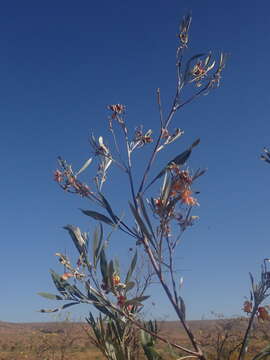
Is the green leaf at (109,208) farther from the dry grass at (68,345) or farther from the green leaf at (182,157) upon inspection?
the dry grass at (68,345)

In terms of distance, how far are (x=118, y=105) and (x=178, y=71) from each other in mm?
661

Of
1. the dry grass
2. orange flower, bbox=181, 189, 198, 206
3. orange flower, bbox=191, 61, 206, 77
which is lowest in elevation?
the dry grass

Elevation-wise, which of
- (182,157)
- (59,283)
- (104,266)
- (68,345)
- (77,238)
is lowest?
(68,345)

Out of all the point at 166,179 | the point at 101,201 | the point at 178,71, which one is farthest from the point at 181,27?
the point at 101,201

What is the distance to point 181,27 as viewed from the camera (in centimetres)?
406

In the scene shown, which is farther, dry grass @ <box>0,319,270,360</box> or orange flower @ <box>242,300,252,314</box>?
dry grass @ <box>0,319,270,360</box>

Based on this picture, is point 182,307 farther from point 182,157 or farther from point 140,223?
point 182,157

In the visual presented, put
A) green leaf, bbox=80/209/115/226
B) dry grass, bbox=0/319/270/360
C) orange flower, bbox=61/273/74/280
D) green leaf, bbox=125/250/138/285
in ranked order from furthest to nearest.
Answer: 1. dry grass, bbox=0/319/270/360
2. green leaf, bbox=125/250/138/285
3. green leaf, bbox=80/209/115/226
4. orange flower, bbox=61/273/74/280

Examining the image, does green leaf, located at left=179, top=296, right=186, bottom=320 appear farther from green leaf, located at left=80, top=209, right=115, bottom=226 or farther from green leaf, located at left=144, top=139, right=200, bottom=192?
green leaf, located at left=144, top=139, right=200, bottom=192

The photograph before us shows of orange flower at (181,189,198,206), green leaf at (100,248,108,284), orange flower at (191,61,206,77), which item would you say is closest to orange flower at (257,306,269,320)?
orange flower at (181,189,198,206)

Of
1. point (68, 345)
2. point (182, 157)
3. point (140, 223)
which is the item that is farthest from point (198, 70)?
point (68, 345)

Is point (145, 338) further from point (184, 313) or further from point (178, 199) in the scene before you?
point (178, 199)

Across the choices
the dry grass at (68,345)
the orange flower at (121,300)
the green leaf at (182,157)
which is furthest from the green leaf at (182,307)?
the dry grass at (68,345)

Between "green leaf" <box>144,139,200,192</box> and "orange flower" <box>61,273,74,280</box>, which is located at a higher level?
"green leaf" <box>144,139,200,192</box>
